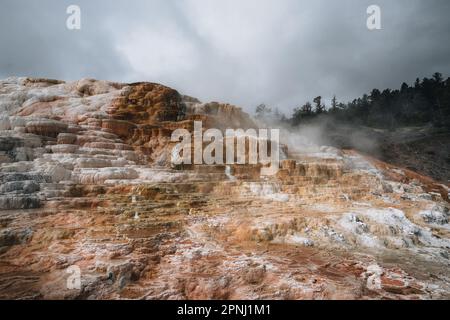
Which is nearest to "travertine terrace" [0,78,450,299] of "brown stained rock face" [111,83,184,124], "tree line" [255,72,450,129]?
"brown stained rock face" [111,83,184,124]

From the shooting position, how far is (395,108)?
1500 inches

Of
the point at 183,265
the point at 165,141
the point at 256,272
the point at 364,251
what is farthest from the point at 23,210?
the point at 364,251

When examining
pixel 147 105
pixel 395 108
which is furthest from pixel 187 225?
pixel 395 108

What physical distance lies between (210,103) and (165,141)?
593cm

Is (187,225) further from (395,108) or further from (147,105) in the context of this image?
(395,108)

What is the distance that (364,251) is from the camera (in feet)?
23.0

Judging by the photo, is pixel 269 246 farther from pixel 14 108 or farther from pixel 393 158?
pixel 393 158

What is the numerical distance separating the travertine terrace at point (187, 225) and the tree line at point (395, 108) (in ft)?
77.3

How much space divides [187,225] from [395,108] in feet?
134

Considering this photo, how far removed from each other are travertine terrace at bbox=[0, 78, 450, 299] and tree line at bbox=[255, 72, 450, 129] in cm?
2356

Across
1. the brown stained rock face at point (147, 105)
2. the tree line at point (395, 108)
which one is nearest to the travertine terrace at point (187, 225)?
the brown stained rock face at point (147, 105)

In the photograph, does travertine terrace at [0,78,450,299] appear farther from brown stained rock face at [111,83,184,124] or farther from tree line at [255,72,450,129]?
tree line at [255,72,450,129]

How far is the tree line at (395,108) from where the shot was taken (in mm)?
34094

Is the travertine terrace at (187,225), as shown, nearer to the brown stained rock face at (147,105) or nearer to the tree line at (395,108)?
Answer: the brown stained rock face at (147,105)
